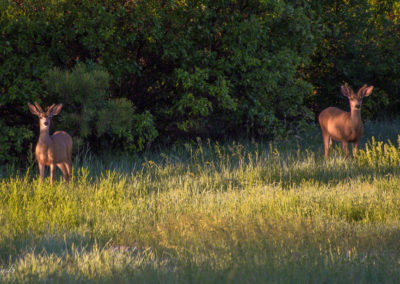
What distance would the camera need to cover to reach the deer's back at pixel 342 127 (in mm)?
11109

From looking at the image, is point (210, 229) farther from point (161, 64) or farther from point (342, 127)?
point (161, 64)

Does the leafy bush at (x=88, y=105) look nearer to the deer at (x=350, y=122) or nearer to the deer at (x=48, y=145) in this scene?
the deer at (x=48, y=145)

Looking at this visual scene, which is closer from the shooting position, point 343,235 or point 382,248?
point 382,248

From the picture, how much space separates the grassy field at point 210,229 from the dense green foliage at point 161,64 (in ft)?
7.64

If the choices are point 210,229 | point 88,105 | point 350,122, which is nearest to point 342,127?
point 350,122

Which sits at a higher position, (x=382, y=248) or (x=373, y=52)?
(x=373, y=52)

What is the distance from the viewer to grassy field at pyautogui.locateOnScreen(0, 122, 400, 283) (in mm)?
4848

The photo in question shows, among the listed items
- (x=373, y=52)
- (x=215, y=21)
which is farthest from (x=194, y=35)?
(x=373, y=52)

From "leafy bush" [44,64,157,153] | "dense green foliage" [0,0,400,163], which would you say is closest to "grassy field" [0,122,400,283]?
"leafy bush" [44,64,157,153]

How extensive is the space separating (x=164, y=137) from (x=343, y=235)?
26.5 ft

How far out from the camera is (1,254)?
5.97 m

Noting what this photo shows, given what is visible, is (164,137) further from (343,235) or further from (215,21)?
(343,235)

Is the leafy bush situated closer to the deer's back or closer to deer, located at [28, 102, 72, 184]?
deer, located at [28, 102, 72, 184]

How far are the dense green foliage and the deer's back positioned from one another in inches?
87.5
